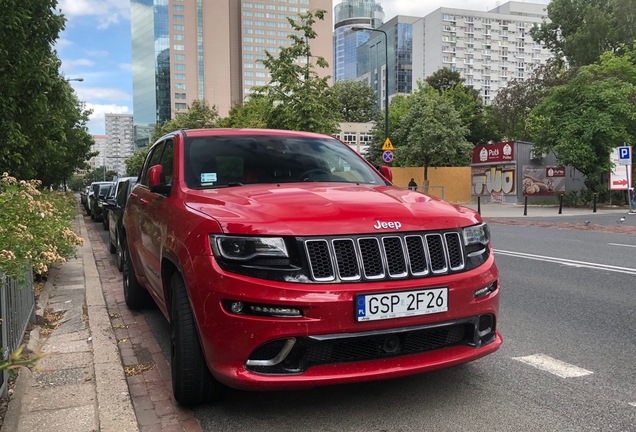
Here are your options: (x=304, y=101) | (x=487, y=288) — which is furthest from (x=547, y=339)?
(x=304, y=101)

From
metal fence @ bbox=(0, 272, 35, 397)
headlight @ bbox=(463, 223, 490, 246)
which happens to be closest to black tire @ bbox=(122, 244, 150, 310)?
metal fence @ bbox=(0, 272, 35, 397)

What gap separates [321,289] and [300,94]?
2180 cm

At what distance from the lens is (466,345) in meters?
3.16

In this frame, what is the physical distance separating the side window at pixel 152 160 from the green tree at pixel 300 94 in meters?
17.9

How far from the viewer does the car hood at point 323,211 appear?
2861 millimetres

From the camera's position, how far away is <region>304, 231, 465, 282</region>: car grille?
281 centimetres

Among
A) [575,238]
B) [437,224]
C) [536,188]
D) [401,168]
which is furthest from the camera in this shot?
[401,168]

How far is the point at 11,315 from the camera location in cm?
382

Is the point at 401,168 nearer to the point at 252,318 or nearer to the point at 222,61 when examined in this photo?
the point at 252,318

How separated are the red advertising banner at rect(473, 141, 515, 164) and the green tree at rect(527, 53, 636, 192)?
13.0 feet

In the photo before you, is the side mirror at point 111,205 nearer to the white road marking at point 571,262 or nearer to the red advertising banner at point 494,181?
the white road marking at point 571,262

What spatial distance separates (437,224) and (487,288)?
0.53 metres

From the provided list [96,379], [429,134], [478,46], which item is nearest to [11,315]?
[96,379]

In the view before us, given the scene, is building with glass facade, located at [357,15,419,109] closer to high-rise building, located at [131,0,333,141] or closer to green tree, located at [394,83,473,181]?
high-rise building, located at [131,0,333,141]
